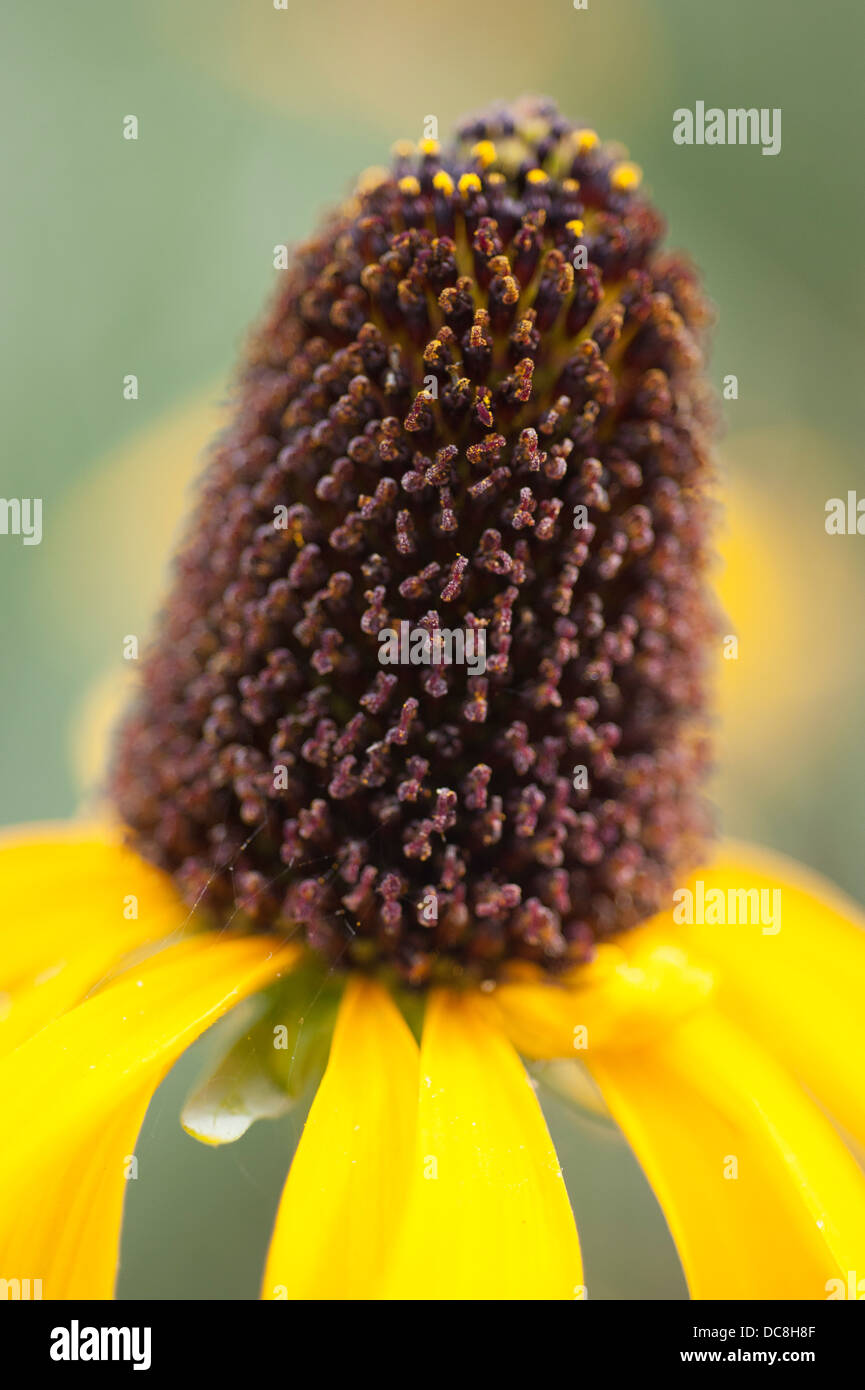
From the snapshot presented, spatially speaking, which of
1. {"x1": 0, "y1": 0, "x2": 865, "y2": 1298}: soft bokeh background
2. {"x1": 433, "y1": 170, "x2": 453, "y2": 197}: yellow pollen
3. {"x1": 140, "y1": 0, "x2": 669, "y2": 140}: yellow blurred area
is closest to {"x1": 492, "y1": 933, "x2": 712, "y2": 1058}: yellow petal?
{"x1": 433, "y1": 170, "x2": 453, "y2": 197}: yellow pollen

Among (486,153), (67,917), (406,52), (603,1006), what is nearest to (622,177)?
(486,153)

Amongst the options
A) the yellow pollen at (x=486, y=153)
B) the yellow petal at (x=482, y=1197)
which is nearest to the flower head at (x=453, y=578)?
the yellow pollen at (x=486, y=153)

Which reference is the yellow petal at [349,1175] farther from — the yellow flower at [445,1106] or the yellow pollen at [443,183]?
the yellow pollen at [443,183]

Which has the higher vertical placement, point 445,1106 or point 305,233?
point 305,233

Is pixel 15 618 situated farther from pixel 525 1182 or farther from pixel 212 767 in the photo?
pixel 525 1182

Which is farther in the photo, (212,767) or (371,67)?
(371,67)

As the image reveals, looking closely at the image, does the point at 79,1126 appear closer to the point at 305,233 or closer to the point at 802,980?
the point at 802,980
